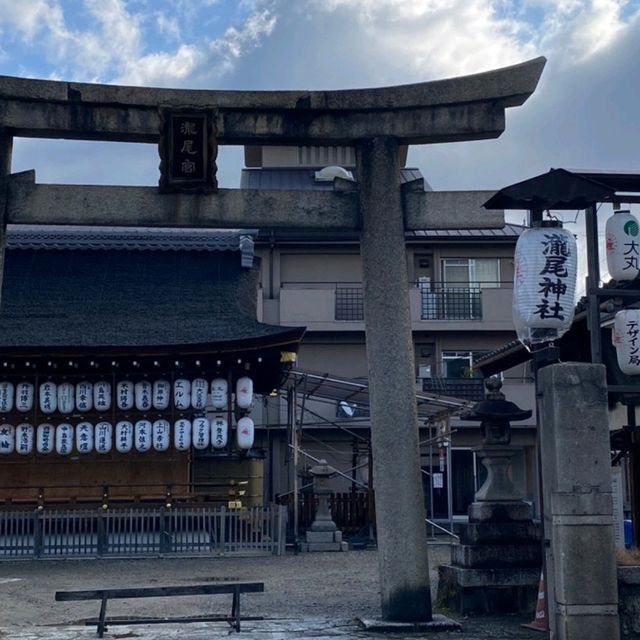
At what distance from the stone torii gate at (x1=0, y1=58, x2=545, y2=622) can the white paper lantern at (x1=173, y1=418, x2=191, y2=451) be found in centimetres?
1091

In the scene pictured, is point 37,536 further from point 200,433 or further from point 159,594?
point 159,594

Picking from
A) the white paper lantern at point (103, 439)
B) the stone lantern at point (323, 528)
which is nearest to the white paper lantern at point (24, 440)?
the white paper lantern at point (103, 439)

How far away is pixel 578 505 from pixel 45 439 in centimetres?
1510

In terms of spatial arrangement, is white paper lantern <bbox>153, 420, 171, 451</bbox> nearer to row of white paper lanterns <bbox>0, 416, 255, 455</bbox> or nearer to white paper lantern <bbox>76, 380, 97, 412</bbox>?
row of white paper lanterns <bbox>0, 416, 255, 455</bbox>

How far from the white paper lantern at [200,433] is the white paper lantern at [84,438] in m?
2.21

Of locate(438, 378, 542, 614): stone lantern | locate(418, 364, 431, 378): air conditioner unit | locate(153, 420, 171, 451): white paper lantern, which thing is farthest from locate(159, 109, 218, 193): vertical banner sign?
locate(418, 364, 431, 378): air conditioner unit

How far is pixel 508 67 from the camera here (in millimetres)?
10703

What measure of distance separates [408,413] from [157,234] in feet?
57.9

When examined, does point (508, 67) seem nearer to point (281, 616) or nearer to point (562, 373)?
point (562, 373)

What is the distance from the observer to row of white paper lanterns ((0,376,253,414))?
69.4ft

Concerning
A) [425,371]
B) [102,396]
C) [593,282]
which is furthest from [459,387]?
[593,282]

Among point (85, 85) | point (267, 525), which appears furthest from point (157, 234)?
point (85, 85)

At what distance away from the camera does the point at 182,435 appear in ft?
69.3

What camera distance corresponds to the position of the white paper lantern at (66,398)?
21109 millimetres
